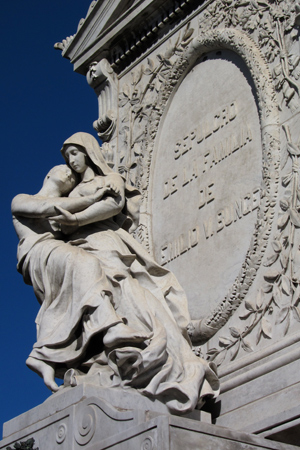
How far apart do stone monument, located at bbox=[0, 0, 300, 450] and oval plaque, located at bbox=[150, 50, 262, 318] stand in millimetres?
18

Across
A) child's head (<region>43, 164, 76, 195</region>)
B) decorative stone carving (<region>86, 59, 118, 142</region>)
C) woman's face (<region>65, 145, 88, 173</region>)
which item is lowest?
child's head (<region>43, 164, 76, 195</region>)

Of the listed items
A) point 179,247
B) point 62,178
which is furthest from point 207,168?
point 62,178

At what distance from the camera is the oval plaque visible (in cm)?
737

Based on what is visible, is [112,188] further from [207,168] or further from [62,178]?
[207,168]

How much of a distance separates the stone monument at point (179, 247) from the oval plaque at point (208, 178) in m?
0.02

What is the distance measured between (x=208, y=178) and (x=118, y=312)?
2.33m

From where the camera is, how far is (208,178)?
312 inches

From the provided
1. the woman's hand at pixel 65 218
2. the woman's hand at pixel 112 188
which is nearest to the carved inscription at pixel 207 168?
the woman's hand at pixel 112 188

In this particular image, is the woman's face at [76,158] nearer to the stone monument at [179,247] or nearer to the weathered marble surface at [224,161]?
the stone monument at [179,247]

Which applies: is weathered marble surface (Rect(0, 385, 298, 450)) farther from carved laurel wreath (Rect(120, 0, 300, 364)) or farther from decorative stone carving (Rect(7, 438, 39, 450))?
carved laurel wreath (Rect(120, 0, 300, 364))

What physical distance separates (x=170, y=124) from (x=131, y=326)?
11.0ft

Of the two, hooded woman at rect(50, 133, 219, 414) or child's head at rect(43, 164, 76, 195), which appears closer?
hooded woman at rect(50, 133, 219, 414)

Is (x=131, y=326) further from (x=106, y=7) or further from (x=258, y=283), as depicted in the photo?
(x=106, y=7)

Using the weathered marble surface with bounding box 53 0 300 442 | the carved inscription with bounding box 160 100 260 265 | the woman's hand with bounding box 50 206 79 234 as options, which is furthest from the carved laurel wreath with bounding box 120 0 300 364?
the woman's hand with bounding box 50 206 79 234
